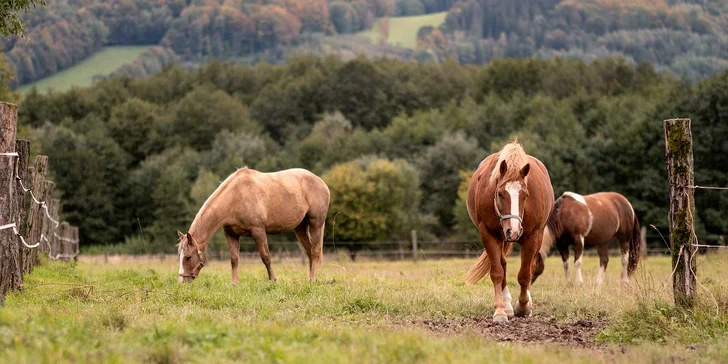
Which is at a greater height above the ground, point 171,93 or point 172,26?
point 172,26

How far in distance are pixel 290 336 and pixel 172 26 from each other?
162895mm

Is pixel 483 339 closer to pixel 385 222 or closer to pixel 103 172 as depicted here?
pixel 385 222

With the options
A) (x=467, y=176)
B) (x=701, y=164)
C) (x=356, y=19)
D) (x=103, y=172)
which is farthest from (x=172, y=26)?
(x=701, y=164)

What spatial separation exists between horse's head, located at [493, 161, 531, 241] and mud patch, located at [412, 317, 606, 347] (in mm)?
1029

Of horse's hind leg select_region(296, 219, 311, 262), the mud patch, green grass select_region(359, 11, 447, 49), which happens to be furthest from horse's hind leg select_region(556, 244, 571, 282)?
green grass select_region(359, 11, 447, 49)

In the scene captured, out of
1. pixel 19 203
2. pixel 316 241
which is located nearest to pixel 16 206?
pixel 19 203

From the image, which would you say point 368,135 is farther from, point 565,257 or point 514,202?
point 514,202

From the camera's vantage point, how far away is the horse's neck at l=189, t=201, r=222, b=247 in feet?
45.0

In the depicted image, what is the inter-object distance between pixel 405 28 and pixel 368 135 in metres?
105

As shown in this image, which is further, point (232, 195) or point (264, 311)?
point (232, 195)

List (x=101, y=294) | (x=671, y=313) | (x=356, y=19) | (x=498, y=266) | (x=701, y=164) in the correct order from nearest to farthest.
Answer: (x=671, y=313)
(x=498, y=266)
(x=101, y=294)
(x=701, y=164)
(x=356, y=19)

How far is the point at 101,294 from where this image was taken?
35.6 ft

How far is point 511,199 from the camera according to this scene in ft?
31.0

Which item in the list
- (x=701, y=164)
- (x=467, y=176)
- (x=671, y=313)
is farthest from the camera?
(x=467, y=176)
